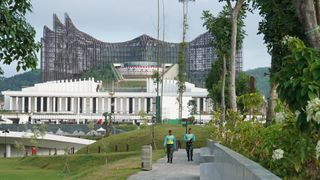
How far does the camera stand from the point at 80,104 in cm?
14212

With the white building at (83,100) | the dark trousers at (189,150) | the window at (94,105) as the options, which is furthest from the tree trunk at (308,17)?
the window at (94,105)

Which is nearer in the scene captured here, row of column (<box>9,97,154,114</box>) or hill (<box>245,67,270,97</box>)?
hill (<box>245,67,270,97</box>)

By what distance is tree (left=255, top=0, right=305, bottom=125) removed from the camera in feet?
46.6

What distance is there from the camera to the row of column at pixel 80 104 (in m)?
137

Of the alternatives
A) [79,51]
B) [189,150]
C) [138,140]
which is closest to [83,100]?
[79,51]

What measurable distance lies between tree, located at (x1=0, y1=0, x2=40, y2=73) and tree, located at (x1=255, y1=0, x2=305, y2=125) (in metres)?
6.82

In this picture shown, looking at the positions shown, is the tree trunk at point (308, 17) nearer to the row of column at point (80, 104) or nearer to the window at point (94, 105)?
the row of column at point (80, 104)

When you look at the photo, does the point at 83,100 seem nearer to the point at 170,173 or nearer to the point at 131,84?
the point at 131,84

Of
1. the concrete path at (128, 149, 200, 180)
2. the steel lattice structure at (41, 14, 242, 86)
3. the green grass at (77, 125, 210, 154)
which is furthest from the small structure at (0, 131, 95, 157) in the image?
the steel lattice structure at (41, 14, 242, 86)

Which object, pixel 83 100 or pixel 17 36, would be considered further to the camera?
pixel 83 100

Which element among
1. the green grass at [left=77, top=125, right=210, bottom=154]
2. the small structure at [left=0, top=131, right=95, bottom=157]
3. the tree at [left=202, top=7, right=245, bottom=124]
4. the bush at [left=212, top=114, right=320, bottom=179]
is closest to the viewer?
the bush at [left=212, top=114, right=320, bottom=179]

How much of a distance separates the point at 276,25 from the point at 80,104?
5070 inches

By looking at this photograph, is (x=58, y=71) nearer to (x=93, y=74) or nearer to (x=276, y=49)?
(x=93, y=74)

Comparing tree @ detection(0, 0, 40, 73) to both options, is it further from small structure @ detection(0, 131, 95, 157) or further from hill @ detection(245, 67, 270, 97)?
small structure @ detection(0, 131, 95, 157)
